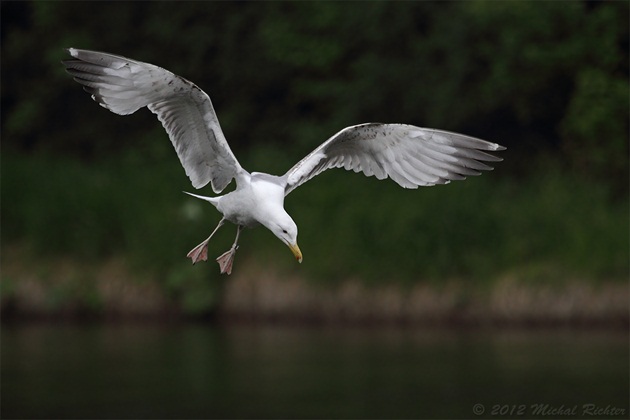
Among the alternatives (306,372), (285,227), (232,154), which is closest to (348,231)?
(306,372)

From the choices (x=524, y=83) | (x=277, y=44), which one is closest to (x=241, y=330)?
(x=524, y=83)

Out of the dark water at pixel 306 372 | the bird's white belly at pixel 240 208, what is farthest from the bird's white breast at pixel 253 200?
the dark water at pixel 306 372

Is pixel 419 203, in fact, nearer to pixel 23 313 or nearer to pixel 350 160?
pixel 23 313

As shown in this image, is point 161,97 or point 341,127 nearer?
point 161,97

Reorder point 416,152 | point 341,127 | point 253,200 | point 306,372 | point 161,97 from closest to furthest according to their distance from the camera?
point 253,200
point 161,97
point 416,152
point 306,372
point 341,127

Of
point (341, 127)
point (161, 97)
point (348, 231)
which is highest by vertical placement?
point (341, 127)

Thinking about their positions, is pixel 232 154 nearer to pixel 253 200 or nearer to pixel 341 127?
pixel 253 200

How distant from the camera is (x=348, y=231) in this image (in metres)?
18.1

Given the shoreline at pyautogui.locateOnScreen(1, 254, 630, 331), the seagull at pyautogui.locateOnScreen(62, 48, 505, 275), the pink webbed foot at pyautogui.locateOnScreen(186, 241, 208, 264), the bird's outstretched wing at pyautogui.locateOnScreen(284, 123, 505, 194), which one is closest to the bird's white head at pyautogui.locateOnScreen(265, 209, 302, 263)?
the seagull at pyautogui.locateOnScreen(62, 48, 505, 275)

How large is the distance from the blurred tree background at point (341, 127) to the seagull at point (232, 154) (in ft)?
24.9

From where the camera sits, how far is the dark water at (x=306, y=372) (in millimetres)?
13820

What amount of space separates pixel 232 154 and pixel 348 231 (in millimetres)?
9230

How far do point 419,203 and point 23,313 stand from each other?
5148 millimetres

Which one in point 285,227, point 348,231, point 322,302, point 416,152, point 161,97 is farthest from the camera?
point 348,231
